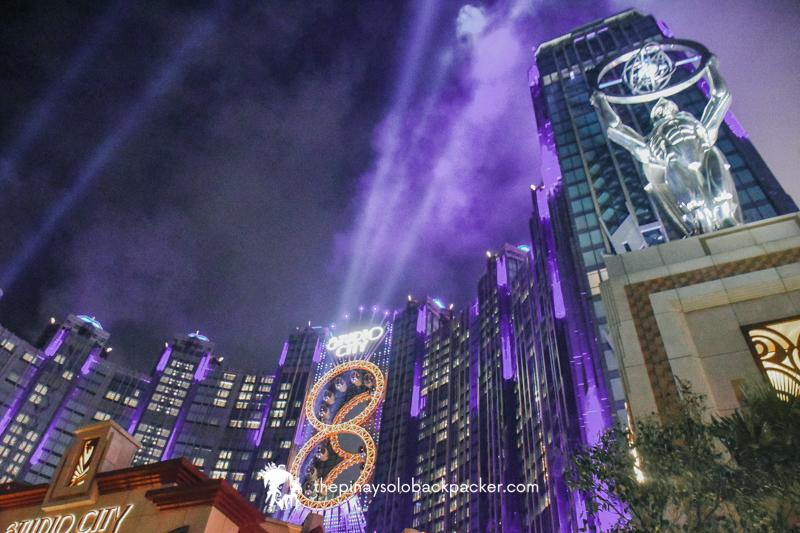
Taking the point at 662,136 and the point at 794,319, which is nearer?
the point at 794,319

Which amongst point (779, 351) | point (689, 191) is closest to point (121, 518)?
point (779, 351)

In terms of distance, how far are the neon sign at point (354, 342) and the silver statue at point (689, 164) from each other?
65.7 m

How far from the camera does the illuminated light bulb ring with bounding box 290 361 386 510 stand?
2258 inches

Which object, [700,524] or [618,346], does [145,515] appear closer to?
[700,524]

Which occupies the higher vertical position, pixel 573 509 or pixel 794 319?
pixel 573 509

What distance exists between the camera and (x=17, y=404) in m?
105

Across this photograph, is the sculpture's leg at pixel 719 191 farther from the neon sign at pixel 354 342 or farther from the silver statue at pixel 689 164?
the neon sign at pixel 354 342

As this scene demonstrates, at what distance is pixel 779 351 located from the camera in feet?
49.3

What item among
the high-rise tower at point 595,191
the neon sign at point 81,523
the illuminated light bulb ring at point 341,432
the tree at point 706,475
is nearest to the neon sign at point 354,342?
the illuminated light bulb ring at point 341,432

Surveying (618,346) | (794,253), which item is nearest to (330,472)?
(618,346)

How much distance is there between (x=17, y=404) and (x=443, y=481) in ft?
295

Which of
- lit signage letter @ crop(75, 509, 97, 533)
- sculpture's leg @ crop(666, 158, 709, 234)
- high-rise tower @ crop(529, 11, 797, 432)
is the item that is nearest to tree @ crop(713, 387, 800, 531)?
sculpture's leg @ crop(666, 158, 709, 234)

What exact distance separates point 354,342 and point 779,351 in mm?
78835

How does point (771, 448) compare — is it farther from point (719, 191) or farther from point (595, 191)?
point (595, 191)
